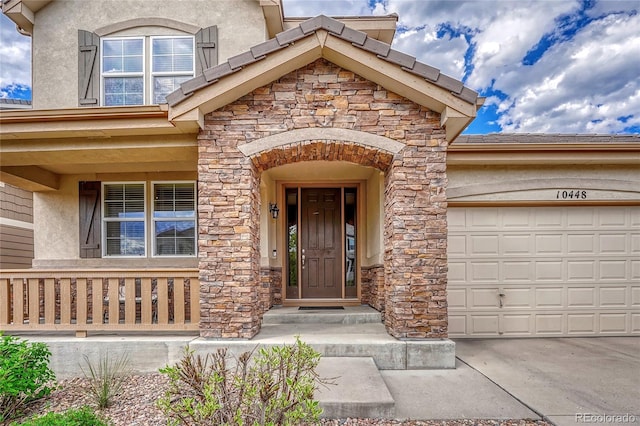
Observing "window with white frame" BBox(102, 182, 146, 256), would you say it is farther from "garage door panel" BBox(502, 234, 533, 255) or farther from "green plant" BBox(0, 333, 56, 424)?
"garage door panel" BBox(502, 234, 533, 255)

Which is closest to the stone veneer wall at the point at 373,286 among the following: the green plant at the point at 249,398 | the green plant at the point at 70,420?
the green plant at the point at 249,398

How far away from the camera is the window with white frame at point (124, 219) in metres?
6.73

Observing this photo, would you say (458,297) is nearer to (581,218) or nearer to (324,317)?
(324,317)

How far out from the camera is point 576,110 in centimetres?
1571

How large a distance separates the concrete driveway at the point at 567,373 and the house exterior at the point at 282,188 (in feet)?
1.84

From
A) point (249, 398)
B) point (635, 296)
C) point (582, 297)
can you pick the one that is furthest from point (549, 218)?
point (249, 398)

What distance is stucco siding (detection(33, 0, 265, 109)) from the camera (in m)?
6.73

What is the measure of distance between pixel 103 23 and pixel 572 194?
30.7ft

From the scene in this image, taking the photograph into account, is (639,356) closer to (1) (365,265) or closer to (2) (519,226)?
(2) (519,226)

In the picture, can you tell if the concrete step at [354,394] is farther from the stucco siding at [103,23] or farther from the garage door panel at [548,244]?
the stucco siding at [103,23]

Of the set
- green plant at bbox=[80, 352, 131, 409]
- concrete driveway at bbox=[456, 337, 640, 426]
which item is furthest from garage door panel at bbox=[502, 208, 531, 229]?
green plant at bbox=[80, 352, 131, 409]

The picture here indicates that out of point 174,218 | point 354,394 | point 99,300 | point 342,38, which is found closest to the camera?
point 354,394

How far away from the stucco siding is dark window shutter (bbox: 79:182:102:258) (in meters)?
1.69

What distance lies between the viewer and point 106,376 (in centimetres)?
392
